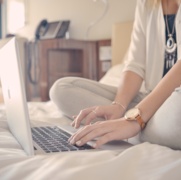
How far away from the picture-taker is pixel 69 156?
0.51 metres

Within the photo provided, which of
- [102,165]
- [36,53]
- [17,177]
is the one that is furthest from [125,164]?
[36,53]

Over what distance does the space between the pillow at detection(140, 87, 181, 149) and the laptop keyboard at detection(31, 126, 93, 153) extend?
152 mm

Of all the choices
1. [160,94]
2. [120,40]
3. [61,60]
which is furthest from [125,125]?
[61,60]

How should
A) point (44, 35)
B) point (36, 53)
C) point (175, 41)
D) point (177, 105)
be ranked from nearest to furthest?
point (177, 105) → point (175, 41) → point (36, 53) → point (44, 35)

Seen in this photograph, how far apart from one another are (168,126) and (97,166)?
25cm

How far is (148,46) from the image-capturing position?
3.85 feet

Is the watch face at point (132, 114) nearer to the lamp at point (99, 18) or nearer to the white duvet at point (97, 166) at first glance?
the white duvet at point (97, 166)

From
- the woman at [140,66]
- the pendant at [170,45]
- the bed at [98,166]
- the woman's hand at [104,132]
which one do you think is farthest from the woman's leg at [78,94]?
the bed at [98,166]

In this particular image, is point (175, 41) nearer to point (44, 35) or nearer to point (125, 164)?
point (125, 164)

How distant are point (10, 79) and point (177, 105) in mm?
343

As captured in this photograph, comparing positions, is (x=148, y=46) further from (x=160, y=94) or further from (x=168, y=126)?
(x=168, y=126)

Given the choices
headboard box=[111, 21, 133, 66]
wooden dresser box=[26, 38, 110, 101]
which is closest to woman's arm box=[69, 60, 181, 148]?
headboard box=[111, 21, 133, 66]

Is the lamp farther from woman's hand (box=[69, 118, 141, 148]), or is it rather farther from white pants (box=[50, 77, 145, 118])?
woman's hand (box=[69, 118, 141, 148])

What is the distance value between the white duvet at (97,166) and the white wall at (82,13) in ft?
6.75
